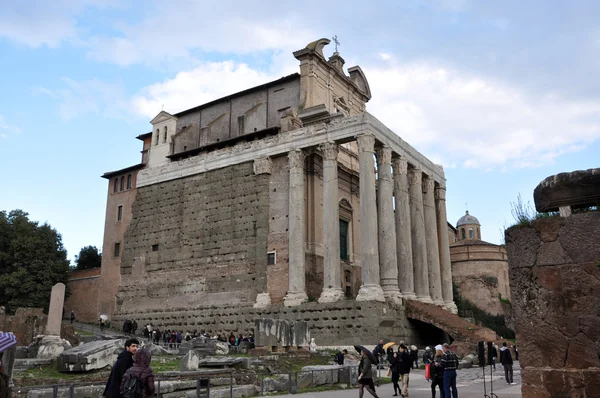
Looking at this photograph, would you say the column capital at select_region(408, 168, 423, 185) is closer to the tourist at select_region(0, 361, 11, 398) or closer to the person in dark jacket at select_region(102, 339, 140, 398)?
the person in dark jacket at select_region(102, 339, 140, 398)

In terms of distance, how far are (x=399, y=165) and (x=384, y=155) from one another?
1.78 metres

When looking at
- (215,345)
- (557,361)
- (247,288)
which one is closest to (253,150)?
(247,288)

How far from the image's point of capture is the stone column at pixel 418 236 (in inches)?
1099

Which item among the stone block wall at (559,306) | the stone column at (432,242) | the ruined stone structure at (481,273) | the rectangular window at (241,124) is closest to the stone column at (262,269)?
the rectangular window at (241,124)

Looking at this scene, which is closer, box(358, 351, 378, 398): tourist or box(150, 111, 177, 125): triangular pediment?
box(358, 351, 378, 398): tourist

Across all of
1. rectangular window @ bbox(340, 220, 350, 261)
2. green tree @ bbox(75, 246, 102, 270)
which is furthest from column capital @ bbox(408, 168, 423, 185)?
green tree @ bbox(75, 246, 102, 270)

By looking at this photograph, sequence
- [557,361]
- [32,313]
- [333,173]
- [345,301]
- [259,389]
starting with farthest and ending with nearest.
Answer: [333,173] → [345,301] → [32,313] → [259,389] → [557,361]

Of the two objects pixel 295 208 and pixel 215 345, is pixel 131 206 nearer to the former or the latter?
pixel 295 208

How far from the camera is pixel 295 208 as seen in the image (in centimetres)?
2619

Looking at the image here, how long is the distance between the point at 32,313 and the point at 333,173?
1411cm

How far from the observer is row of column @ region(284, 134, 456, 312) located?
79.3ft

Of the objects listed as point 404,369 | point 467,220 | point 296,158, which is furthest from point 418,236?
point 467,220

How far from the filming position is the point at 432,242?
97.1 ft

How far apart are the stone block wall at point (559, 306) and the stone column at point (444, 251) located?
2456 centimetres
